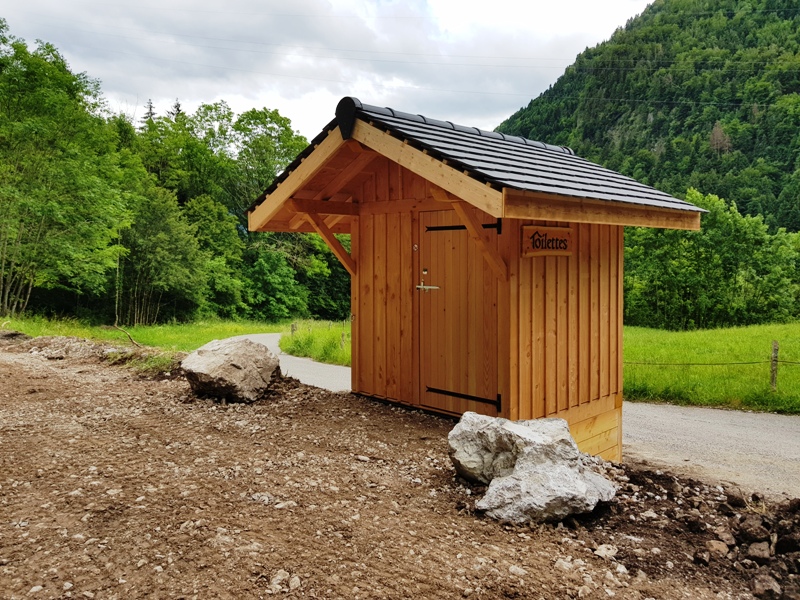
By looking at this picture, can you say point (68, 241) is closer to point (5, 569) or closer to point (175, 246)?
point (175, 246)

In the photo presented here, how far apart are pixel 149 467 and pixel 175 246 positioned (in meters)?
25.6

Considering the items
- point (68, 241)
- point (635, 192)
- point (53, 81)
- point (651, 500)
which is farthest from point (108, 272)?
point (651, 500)

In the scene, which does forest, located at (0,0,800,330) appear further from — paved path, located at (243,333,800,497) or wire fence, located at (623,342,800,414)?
wire fence, located at (623,342,800,414)

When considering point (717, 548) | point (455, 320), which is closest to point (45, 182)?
point (455, 320)

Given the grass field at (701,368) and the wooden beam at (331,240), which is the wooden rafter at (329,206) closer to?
the wooden beam at (331,240)

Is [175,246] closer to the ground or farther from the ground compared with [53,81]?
closer to the ground

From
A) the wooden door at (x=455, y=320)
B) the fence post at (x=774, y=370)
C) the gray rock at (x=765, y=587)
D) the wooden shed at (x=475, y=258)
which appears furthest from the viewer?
the fence post at (x=774, y=370)

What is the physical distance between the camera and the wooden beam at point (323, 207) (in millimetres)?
7234

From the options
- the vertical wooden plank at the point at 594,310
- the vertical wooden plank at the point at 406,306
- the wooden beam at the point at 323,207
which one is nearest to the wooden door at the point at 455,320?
the vertical wooden plank at the point at 406,306

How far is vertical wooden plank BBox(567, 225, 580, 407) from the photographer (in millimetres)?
6777

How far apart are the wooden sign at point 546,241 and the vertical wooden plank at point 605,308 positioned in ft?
2.63

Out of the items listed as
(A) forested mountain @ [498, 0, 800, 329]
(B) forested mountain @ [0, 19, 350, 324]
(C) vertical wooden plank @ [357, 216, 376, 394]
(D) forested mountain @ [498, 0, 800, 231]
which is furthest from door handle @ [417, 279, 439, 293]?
(D) forested mountain @ [498, 0, 800, 231]

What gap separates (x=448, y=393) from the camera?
662 cm

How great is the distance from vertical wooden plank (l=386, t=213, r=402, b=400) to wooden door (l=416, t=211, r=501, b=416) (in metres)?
0.37
